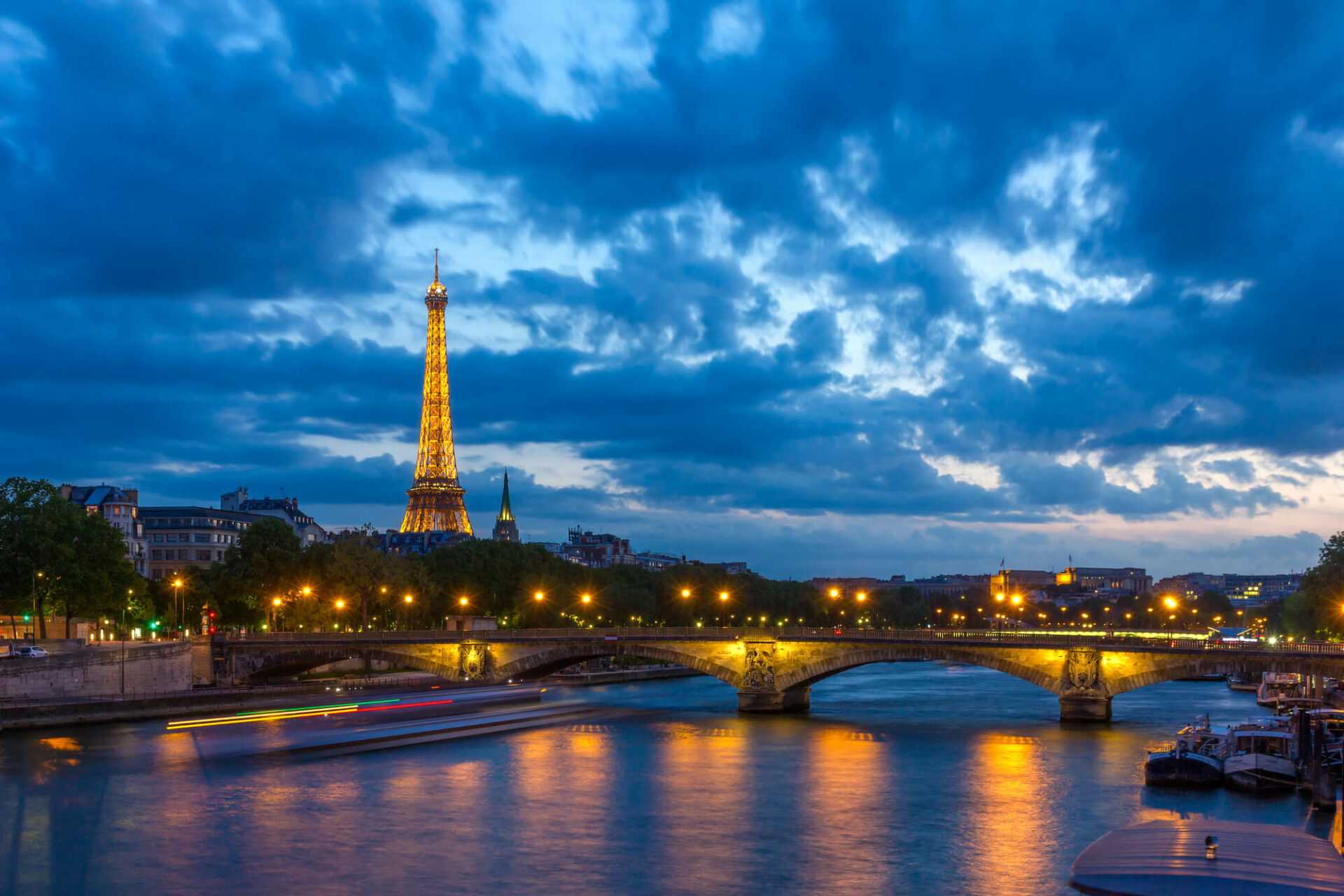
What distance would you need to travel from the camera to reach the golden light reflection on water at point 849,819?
32844 millimetres

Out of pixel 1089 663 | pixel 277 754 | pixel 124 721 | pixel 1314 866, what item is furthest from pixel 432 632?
pixel 1314 866

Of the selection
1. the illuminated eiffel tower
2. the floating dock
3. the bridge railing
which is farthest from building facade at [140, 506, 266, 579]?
the floating dock

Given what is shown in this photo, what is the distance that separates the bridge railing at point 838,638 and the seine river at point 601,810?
4.36 metres

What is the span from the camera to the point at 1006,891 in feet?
102

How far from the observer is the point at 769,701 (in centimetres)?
7325

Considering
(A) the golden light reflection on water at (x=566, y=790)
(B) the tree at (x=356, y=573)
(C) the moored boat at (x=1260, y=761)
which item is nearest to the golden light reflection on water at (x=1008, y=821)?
(C) the moored boat at (x=1260, y=761)

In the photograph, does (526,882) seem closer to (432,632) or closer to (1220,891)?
(1220,891)

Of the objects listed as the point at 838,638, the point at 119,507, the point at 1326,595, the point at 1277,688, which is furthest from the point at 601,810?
the point at 119,507

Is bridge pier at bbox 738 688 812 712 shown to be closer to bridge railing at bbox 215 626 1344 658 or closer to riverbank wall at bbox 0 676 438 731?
bridge railing at bbox 215 626 1344 658

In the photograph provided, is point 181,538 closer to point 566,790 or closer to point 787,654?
point 787,654

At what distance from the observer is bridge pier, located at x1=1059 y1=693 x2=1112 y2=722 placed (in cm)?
6450

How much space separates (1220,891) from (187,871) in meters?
24.4

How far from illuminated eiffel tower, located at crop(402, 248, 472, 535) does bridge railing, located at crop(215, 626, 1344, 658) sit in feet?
245

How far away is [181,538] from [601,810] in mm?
112403
